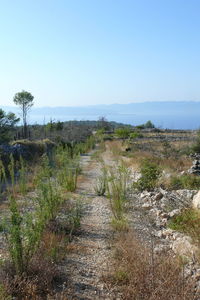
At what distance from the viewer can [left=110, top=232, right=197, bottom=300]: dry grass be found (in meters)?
3.01

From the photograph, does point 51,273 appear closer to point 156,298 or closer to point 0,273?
point 0,273

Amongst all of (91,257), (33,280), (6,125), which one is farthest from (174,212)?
(6,125)

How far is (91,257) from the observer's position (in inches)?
168

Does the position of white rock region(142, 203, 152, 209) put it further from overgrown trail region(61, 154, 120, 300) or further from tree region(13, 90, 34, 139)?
tree region(13, 90, 34, 139)

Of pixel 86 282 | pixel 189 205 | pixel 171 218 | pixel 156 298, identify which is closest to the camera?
pixel 156 298

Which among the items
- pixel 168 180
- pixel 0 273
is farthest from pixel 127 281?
pixel 168 180

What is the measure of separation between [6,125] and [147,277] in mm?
14690

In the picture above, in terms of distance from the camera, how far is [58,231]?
4.88m

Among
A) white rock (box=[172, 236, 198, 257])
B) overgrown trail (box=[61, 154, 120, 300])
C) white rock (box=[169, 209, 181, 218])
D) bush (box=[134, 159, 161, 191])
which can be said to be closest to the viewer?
overgrown trail (box=[61, 154, 120, 300])

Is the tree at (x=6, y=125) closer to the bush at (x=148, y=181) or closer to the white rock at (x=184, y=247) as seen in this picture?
the bush at (x=148, y=181)

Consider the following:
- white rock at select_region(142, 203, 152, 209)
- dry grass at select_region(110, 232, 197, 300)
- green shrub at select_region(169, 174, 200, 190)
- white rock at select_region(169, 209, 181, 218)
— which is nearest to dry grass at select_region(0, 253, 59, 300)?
dry grass at select_region(110, 232, 197, 300)

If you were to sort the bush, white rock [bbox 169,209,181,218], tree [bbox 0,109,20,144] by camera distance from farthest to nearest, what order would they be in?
tree [bbox 0,109,20,144]
the bush
white rock [bbox 169,209,181,218]

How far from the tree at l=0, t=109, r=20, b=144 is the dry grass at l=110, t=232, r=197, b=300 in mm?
12706

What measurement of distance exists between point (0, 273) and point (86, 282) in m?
1.06
